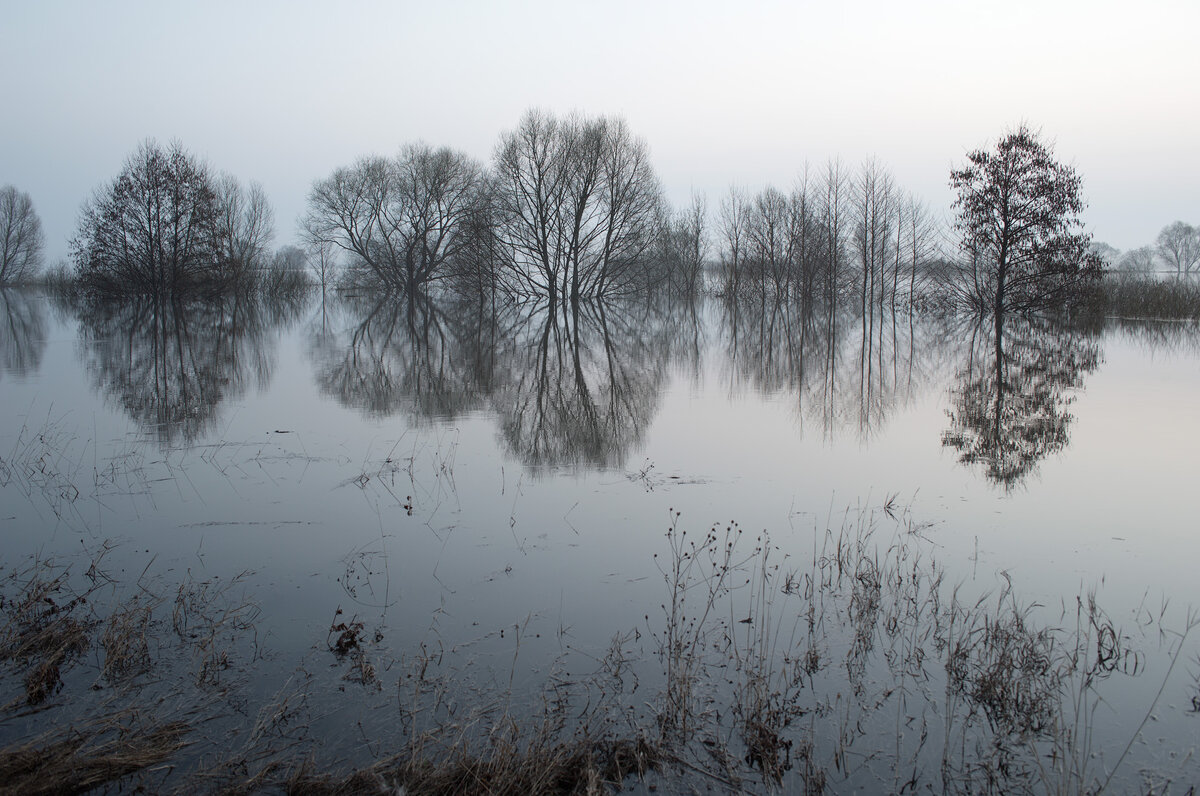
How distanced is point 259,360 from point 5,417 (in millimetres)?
9135

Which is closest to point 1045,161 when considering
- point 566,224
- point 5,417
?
point 566,224

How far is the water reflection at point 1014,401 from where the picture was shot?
9641mm

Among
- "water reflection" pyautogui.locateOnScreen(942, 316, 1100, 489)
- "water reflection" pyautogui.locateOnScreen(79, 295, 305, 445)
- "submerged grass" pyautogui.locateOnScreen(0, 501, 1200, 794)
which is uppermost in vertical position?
"water reflection" pyautogui.locateOnScreen(79, 295, 305, 445)

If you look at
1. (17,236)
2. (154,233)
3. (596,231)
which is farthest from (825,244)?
(17,236)

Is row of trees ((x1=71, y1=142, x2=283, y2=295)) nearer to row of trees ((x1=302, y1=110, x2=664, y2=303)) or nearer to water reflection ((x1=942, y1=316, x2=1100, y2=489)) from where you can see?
row of trees ((x1=302, y1=110, x2=664, y2=303))

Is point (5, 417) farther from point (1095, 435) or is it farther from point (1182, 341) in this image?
point (1182, 341)

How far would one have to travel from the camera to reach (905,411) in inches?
509

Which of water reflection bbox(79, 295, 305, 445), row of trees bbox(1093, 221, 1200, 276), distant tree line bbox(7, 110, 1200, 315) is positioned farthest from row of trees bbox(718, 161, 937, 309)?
row of trees bbox(1093, 221, 1200, 276)

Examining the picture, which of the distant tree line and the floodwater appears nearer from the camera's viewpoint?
the floodwater

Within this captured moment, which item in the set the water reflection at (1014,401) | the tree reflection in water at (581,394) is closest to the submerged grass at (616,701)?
the water reflection at (1014,401)

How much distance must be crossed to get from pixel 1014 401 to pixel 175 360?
19.8 m

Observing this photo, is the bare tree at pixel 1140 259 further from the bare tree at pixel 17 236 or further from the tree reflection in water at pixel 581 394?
the bare tree at pixel 17 236

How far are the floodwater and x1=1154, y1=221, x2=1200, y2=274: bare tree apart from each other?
106 metres

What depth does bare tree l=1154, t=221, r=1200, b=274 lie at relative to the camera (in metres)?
100
